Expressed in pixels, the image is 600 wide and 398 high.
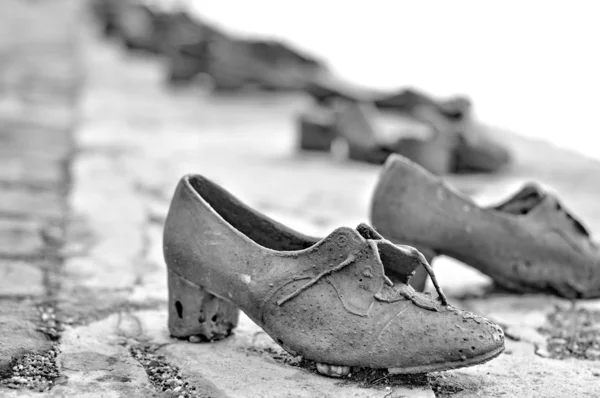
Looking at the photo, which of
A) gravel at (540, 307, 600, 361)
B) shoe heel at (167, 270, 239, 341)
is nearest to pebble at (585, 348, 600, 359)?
gravel at (540, 307, 600, 361)

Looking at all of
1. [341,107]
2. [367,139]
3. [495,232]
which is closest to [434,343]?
[495,232]

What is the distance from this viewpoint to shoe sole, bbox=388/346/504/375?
1.99 metres

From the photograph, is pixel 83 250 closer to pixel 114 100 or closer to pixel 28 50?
pixel 114 100

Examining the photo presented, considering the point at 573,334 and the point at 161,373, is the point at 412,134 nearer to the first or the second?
the point at 573,334

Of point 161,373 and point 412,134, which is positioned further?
point 412,134

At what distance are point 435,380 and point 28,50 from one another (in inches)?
343

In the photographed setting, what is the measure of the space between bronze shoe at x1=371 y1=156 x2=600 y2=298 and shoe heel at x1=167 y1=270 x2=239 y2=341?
638mm

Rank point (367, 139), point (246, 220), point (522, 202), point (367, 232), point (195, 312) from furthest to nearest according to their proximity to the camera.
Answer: point (367, 139) < point (522, 202) < point (246, 220) < point (195, 312) < point (367, 232)

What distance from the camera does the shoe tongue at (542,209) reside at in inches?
115

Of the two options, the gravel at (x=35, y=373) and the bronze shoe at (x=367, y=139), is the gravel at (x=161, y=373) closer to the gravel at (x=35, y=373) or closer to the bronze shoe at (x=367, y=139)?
the gravel at (x=35, y=373)

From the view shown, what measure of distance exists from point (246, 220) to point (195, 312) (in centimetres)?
29

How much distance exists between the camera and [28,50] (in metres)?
9.84

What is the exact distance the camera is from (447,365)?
79.0 inches

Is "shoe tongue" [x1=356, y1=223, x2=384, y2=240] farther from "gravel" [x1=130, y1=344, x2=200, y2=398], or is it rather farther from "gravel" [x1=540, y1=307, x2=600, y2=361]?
"gravel" [x1=540, y1=307, x2=600, y2=361]
